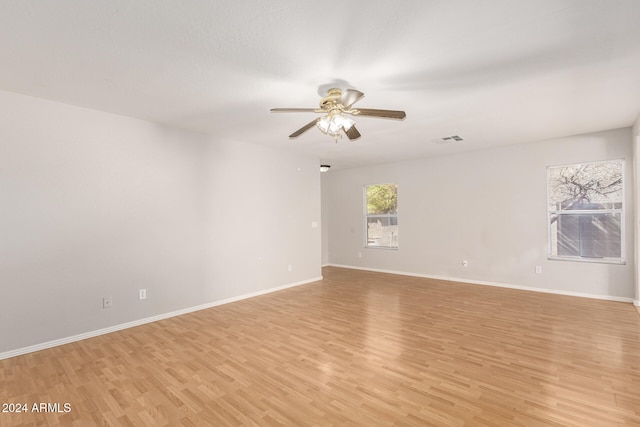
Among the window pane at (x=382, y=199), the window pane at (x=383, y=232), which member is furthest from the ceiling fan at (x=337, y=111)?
the window pane at (x=383, y=232)

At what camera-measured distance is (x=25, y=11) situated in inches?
70.8

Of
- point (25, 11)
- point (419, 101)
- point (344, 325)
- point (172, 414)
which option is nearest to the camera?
point (25, 11)

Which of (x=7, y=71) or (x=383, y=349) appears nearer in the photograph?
(x=7, y=71)

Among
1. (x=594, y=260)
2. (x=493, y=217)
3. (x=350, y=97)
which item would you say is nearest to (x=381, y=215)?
(x=493, y=217)

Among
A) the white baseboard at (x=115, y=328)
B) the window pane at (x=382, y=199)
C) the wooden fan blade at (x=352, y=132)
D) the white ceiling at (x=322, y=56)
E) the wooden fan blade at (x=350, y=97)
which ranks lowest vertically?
the white baseboard at (x=115, y=328)

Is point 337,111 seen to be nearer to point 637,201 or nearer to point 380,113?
point 380,113

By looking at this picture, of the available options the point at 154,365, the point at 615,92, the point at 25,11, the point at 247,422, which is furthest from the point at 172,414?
the point at 615,92

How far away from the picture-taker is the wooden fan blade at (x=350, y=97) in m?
2.52

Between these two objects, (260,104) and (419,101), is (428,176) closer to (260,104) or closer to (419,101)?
(419,101)

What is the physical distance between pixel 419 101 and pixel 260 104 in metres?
1.69

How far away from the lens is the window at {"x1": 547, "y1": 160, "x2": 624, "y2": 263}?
462cm

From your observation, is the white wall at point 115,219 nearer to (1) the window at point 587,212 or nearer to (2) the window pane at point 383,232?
(2) the window pane at point 383,232

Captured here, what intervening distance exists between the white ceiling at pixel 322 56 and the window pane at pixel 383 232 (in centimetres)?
360

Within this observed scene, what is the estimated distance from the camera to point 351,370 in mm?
2537
